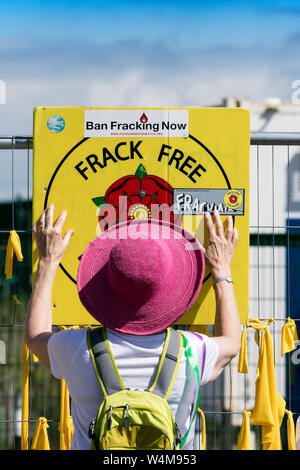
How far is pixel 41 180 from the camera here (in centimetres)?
342

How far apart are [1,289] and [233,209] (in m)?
2.78

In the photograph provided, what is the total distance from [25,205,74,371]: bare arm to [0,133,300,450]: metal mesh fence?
42 centimetres

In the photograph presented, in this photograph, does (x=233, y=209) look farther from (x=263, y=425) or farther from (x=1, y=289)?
(x=1, y=289)

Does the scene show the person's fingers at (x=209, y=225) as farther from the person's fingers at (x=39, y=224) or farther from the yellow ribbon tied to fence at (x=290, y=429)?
the yellow ribbon tied to fence at (x=290, y=429)

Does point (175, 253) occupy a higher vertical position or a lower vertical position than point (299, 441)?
higher

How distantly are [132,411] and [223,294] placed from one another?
85 centimetres

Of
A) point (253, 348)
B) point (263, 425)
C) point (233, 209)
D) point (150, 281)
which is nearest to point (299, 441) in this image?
point (263, 425)

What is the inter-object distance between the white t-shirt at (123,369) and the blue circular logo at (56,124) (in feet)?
4.19

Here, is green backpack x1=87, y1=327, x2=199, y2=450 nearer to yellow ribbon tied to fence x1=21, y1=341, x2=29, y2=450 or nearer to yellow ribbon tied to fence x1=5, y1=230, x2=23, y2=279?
yellow ribbon tied to fence x1=5, y1=230, x2=23, y2=279

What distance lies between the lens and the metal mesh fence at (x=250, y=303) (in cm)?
391

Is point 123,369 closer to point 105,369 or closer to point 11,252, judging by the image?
point 105,369

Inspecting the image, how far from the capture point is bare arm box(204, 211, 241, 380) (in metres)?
2.67

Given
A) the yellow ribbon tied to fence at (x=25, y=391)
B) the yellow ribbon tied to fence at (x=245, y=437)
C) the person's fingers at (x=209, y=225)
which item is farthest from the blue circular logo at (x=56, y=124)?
the yellow ribbon tied to fence at (x=245, y=437)

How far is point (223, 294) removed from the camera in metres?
2.98
